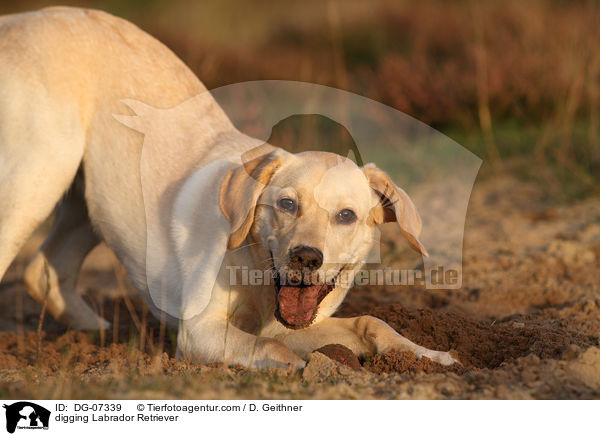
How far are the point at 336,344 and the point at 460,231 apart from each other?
8.68ft

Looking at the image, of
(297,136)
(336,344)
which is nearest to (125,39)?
(336,344)

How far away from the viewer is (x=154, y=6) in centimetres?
1394

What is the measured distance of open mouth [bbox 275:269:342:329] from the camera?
3.15 m

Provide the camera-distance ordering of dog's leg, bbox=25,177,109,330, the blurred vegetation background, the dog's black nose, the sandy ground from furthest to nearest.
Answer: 1. the blurred vegetation background
2. dog's leg, bbox=25,177,109,330
3. the dog's black nose
4. the sandy ground

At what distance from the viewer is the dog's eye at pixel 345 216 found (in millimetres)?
3252

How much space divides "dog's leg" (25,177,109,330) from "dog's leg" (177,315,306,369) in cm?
117

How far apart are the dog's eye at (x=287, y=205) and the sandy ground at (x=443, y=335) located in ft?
2.15

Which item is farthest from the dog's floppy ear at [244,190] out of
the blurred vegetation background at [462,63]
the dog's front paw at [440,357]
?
the blurred vegetation background at [462,63]

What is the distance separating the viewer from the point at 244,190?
3.28 m

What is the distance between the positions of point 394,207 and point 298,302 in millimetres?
636

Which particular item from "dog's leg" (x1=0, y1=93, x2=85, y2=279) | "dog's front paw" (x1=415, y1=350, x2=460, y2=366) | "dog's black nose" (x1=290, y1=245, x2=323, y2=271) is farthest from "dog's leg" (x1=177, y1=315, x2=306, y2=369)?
"dog's leg" (x1=0, y1=93, x2=85, y2=279)

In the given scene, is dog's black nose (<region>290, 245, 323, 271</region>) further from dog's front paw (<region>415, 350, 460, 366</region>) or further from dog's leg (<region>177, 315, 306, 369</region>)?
dog's front paw (<region>415, 350, 460, 366</region>)

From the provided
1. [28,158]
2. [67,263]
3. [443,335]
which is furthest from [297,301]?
[67,263]
